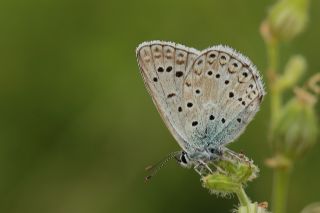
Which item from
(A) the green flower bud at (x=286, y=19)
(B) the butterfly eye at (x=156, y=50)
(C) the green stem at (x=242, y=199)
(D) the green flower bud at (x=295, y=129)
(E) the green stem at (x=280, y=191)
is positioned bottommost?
(C) the green stem at (x=242, y=199)

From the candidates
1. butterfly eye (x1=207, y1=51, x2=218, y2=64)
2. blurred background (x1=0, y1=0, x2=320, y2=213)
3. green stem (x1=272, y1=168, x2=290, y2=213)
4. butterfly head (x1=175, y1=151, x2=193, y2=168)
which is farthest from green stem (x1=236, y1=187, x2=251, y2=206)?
blurred background (x1=0, y1=0, x2=320, y2=213)

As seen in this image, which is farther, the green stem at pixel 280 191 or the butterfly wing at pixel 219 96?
the butterfly wing at pixel 219 96

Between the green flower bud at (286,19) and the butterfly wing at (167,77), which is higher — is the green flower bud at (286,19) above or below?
above

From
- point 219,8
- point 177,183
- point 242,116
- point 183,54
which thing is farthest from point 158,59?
point 219,8

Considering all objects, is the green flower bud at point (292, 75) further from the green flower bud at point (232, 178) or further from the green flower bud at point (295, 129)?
the green flower bud at point (232, 178)

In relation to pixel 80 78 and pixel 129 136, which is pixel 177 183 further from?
pixel 80 78

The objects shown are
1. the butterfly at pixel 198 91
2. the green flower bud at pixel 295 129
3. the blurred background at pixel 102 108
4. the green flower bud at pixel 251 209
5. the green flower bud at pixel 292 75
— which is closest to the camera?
the green flower bud at pixel 251 209

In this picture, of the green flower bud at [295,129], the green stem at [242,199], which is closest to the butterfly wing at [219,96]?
the green flower bud at [295,129]

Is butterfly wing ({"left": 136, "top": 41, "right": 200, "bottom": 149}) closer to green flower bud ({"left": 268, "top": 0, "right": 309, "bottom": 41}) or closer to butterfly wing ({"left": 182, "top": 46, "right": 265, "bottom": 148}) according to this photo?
butterfly wing ({"left": 182, "top": 46, "right": 265, "bottom": 148})
